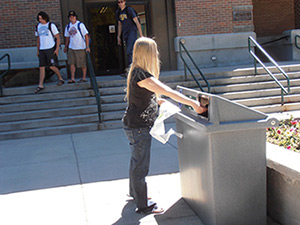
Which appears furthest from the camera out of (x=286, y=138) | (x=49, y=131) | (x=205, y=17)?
(x=205, y=17)

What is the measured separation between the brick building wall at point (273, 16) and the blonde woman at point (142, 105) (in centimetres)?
1354

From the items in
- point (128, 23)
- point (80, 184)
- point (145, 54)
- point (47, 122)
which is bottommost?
point (80, 184)

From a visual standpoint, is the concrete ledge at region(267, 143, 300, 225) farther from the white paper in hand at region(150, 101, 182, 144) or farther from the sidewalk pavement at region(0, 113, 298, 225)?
the white paper in hand at region(150, 101, 182, 144)

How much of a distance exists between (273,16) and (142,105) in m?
14.1

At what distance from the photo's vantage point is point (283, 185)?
330cm

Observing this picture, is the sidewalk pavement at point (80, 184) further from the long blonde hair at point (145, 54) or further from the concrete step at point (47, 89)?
the concrete step at point (47, 89)

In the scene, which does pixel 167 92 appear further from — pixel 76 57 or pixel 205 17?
pixel 205 17

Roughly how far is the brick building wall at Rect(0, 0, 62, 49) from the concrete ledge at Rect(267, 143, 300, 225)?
944 cm

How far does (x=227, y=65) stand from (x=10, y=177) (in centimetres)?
936

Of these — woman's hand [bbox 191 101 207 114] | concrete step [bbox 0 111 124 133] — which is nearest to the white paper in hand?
woman's hand [bbox 191 101 207 114]

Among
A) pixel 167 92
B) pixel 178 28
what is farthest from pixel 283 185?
pixel 178 28

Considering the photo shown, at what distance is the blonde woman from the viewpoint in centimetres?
340

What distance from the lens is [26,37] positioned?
37.2ft

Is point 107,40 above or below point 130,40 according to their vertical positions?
above
